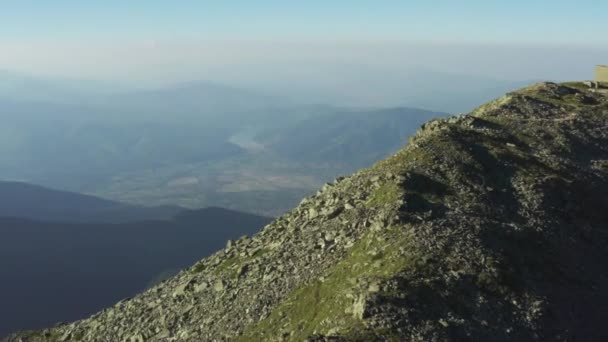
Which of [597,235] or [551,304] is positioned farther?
[597,235]

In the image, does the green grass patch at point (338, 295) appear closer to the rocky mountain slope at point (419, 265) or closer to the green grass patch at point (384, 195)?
the rocky mountain slope at point (419, 265)

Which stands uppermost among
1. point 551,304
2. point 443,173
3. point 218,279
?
point 443,173

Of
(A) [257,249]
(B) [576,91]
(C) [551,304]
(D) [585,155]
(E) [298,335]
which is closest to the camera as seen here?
(E) [298,335]

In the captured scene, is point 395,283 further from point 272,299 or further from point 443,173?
point 443,173

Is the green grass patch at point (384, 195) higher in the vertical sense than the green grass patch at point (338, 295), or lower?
higher

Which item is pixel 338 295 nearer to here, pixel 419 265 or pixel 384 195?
pixel 419 265

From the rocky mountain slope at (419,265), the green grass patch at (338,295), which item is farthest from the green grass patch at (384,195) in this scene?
the green grass patch at (338,295)

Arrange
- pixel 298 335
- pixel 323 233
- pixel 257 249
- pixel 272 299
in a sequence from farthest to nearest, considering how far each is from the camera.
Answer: pixel 257 249, pixel 323 233, pixel 272 299, pixel 298 335

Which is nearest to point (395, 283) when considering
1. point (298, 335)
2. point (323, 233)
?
point (298, 335)

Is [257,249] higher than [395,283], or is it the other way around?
[395,283]
